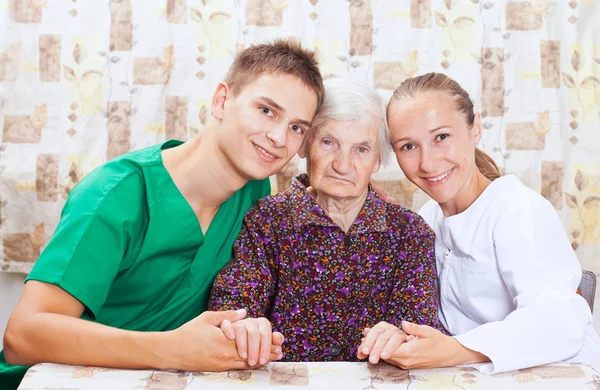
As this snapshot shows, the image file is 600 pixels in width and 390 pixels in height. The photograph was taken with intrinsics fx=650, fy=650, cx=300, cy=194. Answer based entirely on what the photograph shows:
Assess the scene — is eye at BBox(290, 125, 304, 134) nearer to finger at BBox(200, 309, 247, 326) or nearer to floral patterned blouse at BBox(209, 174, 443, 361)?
floral patterned blouse at BBox(209, 174, 443, 361)

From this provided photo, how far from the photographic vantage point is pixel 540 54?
231cm

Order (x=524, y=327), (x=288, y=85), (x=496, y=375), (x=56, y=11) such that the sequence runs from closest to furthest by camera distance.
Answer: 1. (x=496, y=375)
2. (x=524, y=327)
3. (x=288, y=85)
4. (x=56, y=11)

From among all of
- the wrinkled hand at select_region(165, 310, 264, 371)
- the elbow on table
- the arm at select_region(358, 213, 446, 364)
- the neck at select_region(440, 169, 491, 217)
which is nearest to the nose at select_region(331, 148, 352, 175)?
the arm at select_region(358, 213, 446, 364)

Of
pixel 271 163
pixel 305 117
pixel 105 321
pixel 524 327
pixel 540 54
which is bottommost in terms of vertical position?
pixel 105 321

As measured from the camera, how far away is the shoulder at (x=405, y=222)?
1.56 m

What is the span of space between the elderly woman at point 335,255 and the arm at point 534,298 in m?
0.20

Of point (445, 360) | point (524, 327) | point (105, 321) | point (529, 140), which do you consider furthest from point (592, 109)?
point (105, 321)

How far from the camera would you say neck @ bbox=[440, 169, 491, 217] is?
1.61 m

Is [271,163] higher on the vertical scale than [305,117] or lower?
lower

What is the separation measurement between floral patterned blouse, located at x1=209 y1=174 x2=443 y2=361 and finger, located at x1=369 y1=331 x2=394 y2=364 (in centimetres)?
28

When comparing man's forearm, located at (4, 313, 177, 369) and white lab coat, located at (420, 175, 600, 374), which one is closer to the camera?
man's forearm, located at (4, 313, 177, 369)

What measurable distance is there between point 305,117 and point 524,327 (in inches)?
25.1

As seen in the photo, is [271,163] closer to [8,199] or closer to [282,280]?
[282,280]

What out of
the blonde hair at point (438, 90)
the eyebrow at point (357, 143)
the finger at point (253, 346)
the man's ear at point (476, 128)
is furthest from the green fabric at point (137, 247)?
the man's ear at point (476, 128)
